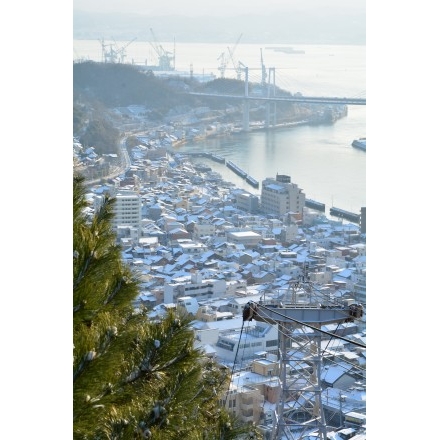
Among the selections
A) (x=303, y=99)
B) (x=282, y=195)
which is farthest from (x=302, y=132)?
(x=282, y=195)

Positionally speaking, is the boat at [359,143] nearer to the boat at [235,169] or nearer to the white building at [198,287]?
the boat at [235,169]

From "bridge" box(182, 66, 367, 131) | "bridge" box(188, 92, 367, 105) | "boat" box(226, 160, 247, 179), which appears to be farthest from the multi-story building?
"bridge" box(188, 92, 367, 105)

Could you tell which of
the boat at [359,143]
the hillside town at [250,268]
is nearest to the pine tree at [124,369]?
the hillside town at [250,268]

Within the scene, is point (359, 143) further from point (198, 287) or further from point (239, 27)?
point (198, 287)
